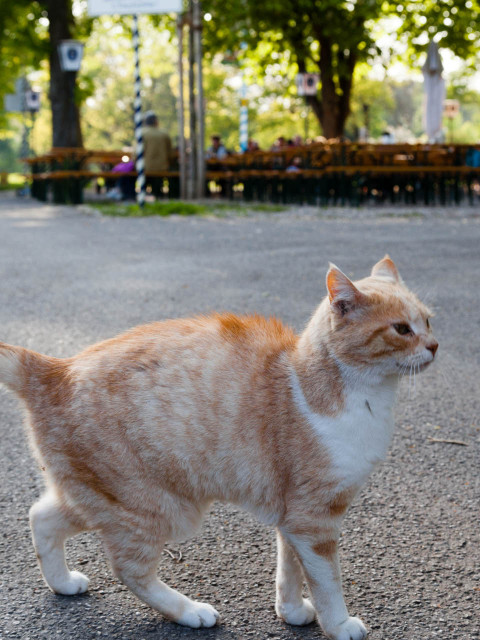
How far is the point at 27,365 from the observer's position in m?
2.52

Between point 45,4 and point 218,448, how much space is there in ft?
82.8

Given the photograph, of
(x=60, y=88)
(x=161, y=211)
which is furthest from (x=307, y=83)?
(x=161, y=211)

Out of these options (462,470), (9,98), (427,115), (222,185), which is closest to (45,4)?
(222,185)

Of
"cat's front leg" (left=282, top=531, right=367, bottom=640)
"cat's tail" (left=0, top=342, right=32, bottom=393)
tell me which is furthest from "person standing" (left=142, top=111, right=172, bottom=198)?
"cat's front leg" (left=282, top=531, right=367, bottom=640)

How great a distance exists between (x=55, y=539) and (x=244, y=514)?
881mm

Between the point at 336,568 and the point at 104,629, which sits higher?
the point at 336,568

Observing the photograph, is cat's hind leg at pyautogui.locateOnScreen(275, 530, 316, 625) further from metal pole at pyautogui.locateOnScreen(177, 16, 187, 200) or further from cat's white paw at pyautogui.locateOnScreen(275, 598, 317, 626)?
metal pole at pyautogui.locateOnScreen(177, 16, 187, 200)

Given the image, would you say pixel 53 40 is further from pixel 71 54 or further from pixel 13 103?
pixel 13 103

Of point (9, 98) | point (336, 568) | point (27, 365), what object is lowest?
point (336, 568)

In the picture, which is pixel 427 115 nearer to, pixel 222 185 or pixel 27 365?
pixel 222 185

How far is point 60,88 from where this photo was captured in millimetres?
24312

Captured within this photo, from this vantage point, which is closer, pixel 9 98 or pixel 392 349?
pixel 392 349

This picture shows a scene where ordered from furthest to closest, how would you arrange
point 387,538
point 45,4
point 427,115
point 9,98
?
point 9,98 < point 45,4 < point 427,115 < point 387,538

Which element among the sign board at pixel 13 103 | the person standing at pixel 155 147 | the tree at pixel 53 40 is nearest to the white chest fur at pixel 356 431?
the person standing at pixel 155 147
